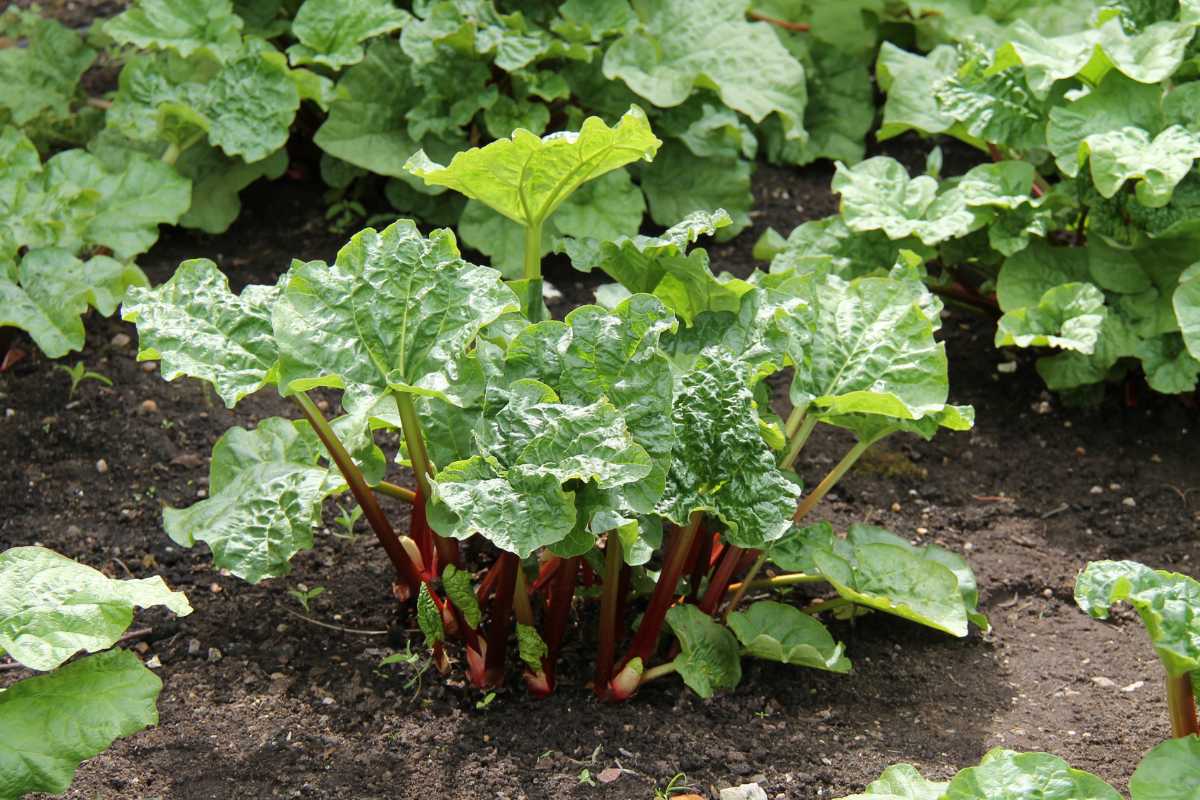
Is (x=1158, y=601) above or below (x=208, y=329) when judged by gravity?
below

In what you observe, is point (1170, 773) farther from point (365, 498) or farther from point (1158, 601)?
point (365, 498)

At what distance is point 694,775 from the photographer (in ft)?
8.16

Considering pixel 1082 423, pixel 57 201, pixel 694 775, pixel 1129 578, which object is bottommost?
pixel 1082 423

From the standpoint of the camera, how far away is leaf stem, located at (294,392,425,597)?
8.48ft

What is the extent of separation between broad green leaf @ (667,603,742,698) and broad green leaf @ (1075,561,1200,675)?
0.68 meters

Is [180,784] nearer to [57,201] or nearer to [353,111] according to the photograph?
[57,201]

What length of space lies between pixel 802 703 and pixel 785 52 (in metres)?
2.13

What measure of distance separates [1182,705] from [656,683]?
0.95 m

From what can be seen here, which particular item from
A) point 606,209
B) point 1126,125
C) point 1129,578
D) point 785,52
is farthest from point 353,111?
point 1129,578

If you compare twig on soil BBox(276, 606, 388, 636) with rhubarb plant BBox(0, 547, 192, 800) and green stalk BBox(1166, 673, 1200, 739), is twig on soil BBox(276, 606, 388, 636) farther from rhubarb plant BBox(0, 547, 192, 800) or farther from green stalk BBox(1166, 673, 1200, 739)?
green stalk BBox(1166, 673, 1200, 739)

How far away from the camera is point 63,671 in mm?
2326

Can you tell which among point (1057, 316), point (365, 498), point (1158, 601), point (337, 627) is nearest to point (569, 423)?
point (365, 498)

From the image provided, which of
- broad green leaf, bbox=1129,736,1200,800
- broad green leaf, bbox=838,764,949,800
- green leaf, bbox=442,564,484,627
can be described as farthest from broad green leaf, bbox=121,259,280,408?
broad green leaf, bbox=1129,736,1200,800

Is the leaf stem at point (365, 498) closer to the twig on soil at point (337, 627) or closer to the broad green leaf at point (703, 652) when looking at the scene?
the twig on soil at point (337, 627)
